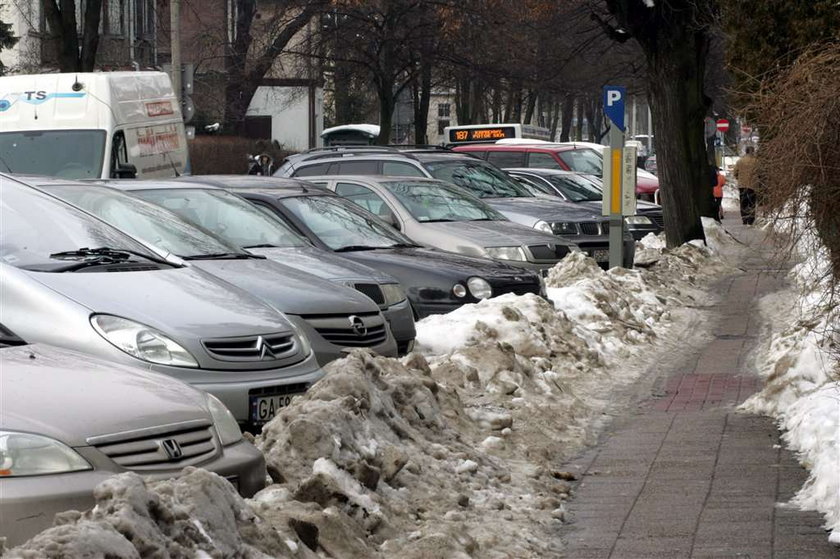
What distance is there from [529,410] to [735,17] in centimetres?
494

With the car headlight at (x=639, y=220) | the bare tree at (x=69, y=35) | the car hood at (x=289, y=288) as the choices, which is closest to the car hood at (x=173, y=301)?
the car hood at (x=289, y=288)

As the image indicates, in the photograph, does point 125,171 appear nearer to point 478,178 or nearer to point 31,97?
point 31,97

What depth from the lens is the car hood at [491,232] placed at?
1500 centimetres

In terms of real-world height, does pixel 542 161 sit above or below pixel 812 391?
above

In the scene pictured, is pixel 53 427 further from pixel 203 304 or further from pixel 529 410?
pixel 529 410

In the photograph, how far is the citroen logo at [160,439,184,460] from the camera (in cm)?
503

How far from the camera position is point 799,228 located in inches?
266

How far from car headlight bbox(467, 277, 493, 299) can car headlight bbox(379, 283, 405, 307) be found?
5.50ft

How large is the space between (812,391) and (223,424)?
431 cm

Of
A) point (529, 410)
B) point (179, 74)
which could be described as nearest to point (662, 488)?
point (529, 410)

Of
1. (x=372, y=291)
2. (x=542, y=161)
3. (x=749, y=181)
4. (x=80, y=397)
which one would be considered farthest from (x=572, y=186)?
(x=80, y=397)

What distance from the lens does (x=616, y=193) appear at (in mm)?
16609

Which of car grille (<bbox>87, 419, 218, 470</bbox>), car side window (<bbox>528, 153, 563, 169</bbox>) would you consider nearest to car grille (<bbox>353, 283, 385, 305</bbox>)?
car grille (<bbox>87, 419, 218, 470</bbox>)

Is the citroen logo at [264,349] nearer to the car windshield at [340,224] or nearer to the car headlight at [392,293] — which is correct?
the car headlight at [392,293]
